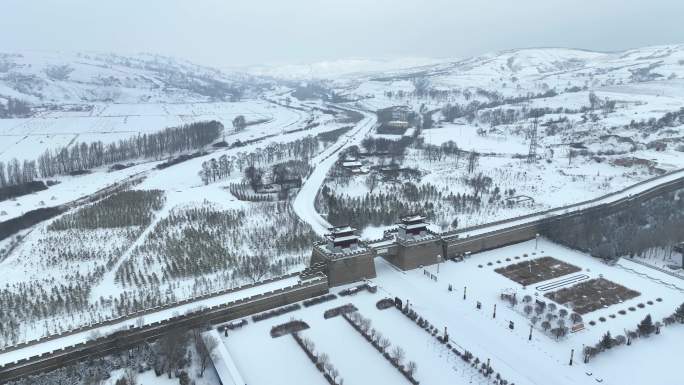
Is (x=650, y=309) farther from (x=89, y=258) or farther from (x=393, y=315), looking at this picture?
(x=89, y=258)

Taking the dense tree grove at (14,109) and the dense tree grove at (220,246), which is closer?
the dense tree grove at (220,246)

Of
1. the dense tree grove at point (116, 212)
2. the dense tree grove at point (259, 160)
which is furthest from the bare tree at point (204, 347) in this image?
the dense tree grove at point (259, 160)

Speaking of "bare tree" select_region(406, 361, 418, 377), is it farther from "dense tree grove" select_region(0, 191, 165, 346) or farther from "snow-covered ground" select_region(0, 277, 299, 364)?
"dense tree grove" select_region(0, 191, 165, 346)

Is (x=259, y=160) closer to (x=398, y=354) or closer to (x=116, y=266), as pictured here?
(x=116, y=266)

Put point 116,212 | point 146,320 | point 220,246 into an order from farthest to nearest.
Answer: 1. point 116,212
2. point 220,246
3. point 146,320

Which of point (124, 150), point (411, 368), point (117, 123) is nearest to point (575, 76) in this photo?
Answer: point (117, 123)

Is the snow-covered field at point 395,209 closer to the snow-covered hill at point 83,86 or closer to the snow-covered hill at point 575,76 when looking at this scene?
the snow-covered hill at point 575,76
